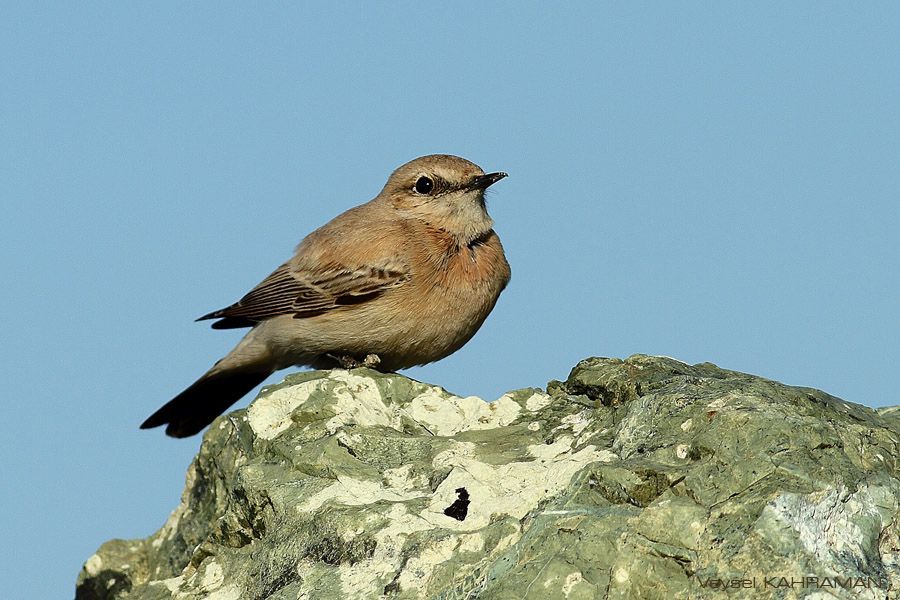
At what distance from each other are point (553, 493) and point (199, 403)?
20.7 feet

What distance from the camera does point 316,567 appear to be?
5.76m

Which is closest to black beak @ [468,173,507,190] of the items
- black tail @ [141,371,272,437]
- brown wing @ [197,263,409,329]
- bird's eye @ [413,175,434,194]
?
bird's eye @ [413,175,434,194]

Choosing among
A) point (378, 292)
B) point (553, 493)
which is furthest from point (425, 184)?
point (553, 493)

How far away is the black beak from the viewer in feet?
34.8

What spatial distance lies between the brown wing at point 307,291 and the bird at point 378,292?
1cm

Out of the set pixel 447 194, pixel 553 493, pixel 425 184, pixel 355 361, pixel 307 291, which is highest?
pixel 425 184

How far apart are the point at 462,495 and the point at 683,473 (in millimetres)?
1156

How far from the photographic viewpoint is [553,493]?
5.67 m

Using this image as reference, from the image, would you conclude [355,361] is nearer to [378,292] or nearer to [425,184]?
[378,292]

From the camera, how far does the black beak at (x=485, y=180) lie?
1059cm

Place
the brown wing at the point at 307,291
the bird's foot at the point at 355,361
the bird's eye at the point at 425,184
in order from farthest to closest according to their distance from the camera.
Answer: the bird's eye at the point at 425,184, the brown wing at the point at 307,291, the bird's foot at the point at 355,361

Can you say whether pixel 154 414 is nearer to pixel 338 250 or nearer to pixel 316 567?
pixel 338 250

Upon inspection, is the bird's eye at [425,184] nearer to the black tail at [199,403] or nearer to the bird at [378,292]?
the bird at [378,292]

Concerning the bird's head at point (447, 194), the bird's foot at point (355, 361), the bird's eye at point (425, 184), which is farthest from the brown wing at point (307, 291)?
the bird's eye at point (425, 184)
